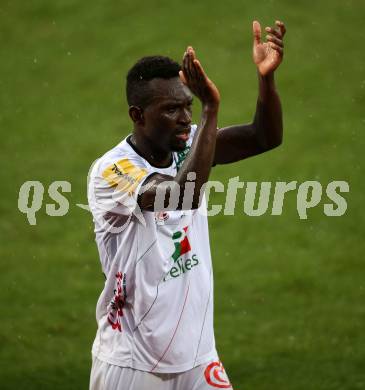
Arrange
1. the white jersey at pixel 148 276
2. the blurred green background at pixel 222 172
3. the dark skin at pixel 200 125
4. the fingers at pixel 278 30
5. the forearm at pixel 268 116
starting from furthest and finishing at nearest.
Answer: the blurred green background at pixel 222 172 → the forearm at pixel 268 116 → the fingers at pixel 278 30 → the white jersey at pixel 148 276 → the dark skin at pixel 200 125

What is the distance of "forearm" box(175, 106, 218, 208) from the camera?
4430 mm

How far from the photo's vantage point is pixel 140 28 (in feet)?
47.5

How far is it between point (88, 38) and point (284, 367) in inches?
315

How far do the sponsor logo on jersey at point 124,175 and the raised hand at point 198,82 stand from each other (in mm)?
527

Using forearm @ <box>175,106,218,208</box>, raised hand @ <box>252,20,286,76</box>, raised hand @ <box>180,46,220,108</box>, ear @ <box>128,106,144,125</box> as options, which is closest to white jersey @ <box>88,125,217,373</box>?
ear @ <box>128,106,144,125</box>

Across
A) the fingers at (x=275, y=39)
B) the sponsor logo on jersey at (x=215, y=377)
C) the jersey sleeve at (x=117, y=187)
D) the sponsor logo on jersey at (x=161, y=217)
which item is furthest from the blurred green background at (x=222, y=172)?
the fingers at (x=275, y=39)

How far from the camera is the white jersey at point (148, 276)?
484 centimetres

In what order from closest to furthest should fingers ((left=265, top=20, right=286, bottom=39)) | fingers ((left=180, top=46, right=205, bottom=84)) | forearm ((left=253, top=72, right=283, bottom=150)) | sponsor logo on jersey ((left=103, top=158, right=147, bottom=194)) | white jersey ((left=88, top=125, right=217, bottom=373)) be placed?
fingers ((left=180, top=46, right=205, bottom=84)) < sponsor logo on jersey ((left=103, top=158, right=147, bottom=194)) < white jersey ((left=88, top=125, right=217, bottom=373)) < fingers ((left=265, top=20, right=286, bottom=39)) < forearm ((left=253, top=72, right=283, bottom=150))

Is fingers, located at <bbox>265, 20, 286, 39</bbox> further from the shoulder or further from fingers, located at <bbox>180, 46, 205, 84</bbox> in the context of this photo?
Answer: the shoulder

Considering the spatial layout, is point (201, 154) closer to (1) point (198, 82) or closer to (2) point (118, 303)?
(1) point (198, 82)

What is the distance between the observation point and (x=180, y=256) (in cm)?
492

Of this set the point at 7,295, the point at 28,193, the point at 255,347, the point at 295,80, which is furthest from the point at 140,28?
the point at 255,347

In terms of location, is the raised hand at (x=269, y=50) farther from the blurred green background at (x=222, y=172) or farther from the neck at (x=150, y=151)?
the blurred green background at (x=222, y=172)

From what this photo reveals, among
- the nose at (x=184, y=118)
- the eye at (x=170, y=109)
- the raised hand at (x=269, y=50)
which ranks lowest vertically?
the nose at (x=184, y=118)
